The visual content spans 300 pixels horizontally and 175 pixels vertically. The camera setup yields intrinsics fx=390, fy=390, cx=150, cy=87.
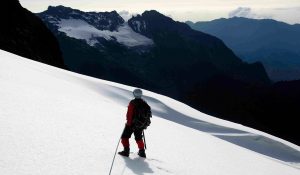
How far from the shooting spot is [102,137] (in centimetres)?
1013

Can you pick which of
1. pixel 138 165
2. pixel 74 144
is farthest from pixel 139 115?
pixel 74 144

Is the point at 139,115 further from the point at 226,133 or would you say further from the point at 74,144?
the point at 226,133

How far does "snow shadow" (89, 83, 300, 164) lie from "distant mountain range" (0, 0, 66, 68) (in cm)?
3394

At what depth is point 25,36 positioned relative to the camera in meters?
66.1

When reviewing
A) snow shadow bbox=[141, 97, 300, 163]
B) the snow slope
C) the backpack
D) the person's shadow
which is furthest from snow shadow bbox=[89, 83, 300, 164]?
the person's shadow

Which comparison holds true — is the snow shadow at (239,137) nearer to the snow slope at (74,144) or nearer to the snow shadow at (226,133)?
the snow shadow at (226,133)

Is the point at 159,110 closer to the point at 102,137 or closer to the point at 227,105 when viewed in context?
the point at 102,137

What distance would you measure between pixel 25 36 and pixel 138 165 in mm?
62058

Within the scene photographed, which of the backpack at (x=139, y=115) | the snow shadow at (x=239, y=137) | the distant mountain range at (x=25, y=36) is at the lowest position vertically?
the snow shadow at (x=239, y=137)

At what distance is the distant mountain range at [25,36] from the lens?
Result: 57531 mm

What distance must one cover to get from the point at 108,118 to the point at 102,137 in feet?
9.71

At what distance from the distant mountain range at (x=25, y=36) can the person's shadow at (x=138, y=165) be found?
47.7 metres

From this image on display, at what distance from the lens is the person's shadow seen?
8078mm

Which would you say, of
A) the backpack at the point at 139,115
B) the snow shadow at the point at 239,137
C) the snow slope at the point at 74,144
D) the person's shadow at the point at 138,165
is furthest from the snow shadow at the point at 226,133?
the person's shadow at the point at 138,165
